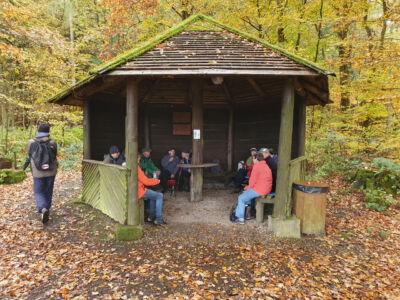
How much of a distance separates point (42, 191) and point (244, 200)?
190 inches

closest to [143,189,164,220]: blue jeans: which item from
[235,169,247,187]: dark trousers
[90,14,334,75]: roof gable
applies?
[90,14,334,75]: roof gable

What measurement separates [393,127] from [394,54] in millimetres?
2952

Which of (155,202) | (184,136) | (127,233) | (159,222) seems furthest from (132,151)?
(184,136)

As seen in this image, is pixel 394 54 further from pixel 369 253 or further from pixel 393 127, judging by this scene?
pixel 369 253

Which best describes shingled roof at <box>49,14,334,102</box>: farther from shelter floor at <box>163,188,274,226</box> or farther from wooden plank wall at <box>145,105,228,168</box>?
wooden plank wall at <box>145,105,228,168</box>

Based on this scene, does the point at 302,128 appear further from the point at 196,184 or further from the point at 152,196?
the point at 152,196

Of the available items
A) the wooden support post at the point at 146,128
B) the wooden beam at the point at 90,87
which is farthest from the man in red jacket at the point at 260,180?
the wooden support post at the point at 146,128

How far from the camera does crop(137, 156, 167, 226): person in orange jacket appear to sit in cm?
505

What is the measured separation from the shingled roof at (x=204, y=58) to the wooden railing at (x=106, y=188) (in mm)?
2005

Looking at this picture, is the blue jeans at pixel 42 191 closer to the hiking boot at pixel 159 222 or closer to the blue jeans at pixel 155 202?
the blue jeans at pixel 155 202

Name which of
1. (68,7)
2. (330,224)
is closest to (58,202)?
(330,224)

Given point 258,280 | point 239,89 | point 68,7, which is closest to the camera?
point 258,280

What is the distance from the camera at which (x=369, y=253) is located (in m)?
4.63

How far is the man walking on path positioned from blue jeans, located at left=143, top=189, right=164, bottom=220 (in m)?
2.37
